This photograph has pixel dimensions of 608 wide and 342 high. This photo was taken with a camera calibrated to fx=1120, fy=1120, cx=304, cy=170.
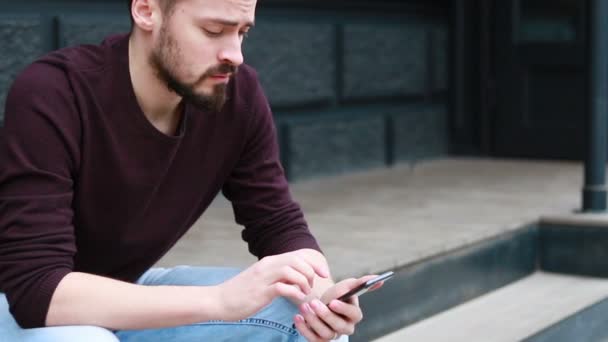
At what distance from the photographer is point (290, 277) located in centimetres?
188

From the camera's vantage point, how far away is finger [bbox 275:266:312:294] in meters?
1.88

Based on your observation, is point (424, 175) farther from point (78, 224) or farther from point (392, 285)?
point (78, 224)

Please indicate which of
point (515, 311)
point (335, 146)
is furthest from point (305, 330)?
point (335, 146)

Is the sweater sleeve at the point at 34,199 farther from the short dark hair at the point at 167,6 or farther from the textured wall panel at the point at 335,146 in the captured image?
the textured wall panel at the point at 335,146

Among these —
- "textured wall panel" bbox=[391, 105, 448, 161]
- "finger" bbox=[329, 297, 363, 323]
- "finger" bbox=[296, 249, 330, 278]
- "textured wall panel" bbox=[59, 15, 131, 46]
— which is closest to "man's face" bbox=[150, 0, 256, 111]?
"finger" bbox=[296, 249, 330, 278]

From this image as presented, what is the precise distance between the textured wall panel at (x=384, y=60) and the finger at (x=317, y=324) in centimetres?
370

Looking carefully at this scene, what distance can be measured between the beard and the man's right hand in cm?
32

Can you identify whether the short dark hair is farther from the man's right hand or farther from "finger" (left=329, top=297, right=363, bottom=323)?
"finger" (left=329, top=297, right=363, bottom=323)

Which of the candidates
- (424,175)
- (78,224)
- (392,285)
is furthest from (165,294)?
(424,175)

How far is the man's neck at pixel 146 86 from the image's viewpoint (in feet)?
6.73

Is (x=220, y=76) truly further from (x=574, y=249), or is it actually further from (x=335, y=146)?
(x=335, y=146)

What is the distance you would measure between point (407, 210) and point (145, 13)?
8.38 ft

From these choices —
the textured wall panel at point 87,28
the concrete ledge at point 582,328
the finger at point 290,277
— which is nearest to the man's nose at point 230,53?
the finger at point 290,277

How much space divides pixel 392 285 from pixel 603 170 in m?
1.34
